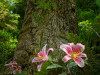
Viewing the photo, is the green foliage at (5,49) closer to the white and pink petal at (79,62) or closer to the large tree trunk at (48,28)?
the large tree trunk at (48,28)

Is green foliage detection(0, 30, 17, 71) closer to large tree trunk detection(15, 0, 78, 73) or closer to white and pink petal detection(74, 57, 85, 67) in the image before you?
large tree trunk detection(15, 0, 78, 73)

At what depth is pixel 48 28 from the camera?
63.9 inches

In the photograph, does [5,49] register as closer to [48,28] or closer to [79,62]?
[48,28]

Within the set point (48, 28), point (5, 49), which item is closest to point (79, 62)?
point (48, 28)

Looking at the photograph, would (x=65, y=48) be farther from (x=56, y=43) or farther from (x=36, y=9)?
(x=36, y=9)

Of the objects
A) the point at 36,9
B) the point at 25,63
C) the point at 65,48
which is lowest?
the point at 25,63

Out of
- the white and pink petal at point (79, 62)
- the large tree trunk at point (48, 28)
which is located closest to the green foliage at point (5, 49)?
the large tree trunk at point (48, 28)

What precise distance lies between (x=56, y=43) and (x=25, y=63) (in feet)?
1.62

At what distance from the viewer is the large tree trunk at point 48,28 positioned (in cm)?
157

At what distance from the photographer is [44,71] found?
2.05 feet

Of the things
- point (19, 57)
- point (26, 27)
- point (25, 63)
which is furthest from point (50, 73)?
point (26, 27)

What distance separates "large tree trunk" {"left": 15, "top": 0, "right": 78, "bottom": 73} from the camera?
157cm

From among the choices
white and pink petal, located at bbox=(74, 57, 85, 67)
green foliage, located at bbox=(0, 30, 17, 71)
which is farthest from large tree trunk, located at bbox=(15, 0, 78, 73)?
white and pink petal, located at bbox=(74, 57, 85, 67)

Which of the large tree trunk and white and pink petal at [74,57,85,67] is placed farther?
the large tree trunk
